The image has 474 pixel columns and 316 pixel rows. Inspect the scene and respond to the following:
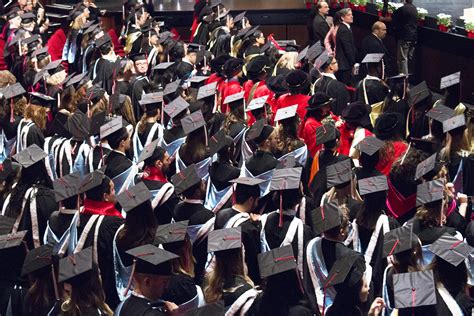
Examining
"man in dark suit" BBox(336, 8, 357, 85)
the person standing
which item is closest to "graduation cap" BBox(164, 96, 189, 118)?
"man in dark suit" BBox(336, 8, 357, 85)

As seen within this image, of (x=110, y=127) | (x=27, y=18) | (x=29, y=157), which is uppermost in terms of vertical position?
(x=29, y=157)

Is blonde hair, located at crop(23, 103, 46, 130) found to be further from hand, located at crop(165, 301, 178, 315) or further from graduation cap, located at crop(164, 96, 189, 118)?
hand, located at crop(165, 301, 178, 315)

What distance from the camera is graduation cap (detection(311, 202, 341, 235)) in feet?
16.6

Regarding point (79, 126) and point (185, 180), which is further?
point (79, 126)

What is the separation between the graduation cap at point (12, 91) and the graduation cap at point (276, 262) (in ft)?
15.7

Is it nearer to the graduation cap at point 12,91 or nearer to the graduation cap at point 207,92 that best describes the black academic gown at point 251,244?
the graduation cap at point 207,92

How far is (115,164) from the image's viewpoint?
691 cm

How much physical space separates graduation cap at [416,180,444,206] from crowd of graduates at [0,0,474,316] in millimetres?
17

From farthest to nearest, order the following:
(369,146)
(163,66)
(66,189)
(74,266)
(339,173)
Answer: (163,66) < (369,146) < (339,173) < (66,189) < (74,266)

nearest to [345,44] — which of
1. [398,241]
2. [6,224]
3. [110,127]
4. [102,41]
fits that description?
[102,41]

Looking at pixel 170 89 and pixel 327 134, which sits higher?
pixel 327 134

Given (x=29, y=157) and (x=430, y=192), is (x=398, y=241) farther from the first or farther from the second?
(x=29, y=157)

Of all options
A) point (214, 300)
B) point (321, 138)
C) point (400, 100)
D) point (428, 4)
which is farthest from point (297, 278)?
point (428, 4)

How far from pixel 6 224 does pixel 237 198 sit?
4.83 ft
